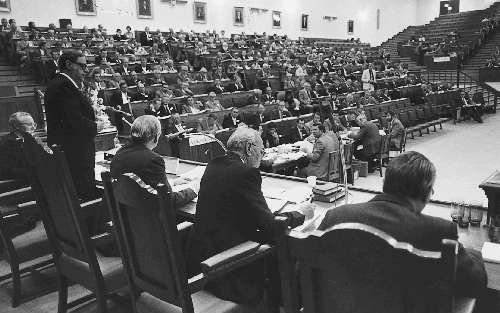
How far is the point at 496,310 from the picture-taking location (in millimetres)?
1590

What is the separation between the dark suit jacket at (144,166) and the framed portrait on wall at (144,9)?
53.7 ft

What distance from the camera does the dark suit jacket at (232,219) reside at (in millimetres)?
1987

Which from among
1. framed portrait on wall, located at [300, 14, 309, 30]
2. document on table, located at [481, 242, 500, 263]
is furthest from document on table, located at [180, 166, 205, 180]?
framed portrait on wall, located at [300, 14, 309, 30]

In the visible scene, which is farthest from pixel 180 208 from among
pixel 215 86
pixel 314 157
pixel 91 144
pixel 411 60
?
pixel 411 60

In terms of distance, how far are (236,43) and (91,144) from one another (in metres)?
14.9

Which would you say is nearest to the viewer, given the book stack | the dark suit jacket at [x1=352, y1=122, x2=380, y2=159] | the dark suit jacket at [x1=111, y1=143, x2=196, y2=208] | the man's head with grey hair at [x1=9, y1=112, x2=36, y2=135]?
the dark suit jacket at [x1=111, y1=143, x2=196, y2=208]

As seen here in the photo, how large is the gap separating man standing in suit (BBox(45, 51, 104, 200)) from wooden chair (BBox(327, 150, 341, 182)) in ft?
10.2

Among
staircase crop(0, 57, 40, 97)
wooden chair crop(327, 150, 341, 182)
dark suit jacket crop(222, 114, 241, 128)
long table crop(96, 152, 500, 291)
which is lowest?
wooden chair crop(327, 150, 341, 182)

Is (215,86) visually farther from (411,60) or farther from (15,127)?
(411,60)

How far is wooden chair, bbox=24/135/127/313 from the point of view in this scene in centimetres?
213

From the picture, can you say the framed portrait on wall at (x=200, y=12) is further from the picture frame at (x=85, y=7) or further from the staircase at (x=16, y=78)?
the staircase at (x=16, y=78)

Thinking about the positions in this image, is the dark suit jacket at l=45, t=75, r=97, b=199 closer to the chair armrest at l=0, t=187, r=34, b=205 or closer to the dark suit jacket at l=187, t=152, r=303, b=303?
the chair armrest at l=0, t=187, r=34, b=205

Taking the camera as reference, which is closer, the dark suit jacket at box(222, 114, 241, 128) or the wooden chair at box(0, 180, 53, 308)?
the wooden chair at box(0, 180, 53, 308)

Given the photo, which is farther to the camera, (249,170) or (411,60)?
(411,60)
